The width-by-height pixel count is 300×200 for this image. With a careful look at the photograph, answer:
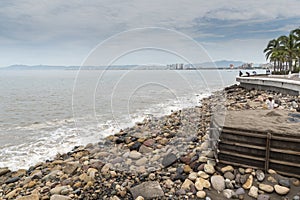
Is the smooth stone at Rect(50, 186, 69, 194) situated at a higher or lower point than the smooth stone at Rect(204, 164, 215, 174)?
lower

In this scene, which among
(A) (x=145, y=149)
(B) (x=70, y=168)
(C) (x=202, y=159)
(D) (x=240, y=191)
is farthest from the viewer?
(A) (x=145, y=149)

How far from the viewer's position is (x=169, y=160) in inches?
244

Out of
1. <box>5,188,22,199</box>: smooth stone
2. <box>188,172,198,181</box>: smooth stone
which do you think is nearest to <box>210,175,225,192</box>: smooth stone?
<box>188,172,198,181</box>: smooth stone

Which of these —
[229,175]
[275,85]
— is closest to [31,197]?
[229,175]

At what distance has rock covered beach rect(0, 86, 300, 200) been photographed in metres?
4.82

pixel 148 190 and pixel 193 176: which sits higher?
pixel 193 176

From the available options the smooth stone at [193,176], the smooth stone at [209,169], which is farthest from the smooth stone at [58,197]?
the smooth stone at [209,169]

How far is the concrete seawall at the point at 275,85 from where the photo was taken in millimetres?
14790

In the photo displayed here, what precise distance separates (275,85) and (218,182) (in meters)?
15.2

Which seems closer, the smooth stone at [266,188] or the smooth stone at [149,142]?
the smooth stone at [266,188]

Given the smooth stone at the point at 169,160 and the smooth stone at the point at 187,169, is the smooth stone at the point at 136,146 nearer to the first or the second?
the smooth stone at the point at 169,160

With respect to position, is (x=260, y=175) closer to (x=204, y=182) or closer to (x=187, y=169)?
(x=204, y=182)

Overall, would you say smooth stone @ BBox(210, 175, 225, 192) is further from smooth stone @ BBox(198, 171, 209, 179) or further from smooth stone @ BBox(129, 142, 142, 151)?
smooth stone @ BBox(129, 142, 142, 151)

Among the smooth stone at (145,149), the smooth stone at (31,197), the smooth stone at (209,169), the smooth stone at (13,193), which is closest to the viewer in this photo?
the smooth stone at (31,197)
